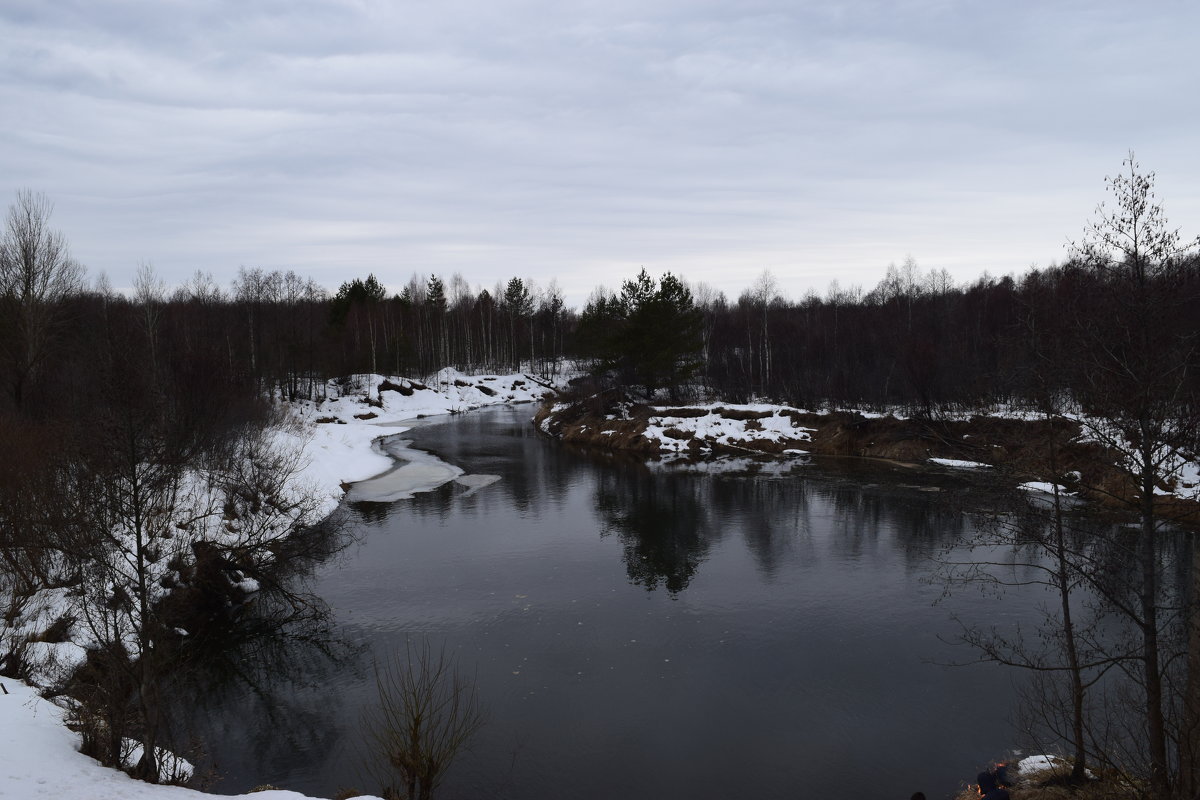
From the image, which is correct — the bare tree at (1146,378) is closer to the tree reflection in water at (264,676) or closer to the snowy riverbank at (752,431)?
the tree reflection in water at (264,676)

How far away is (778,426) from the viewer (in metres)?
46.3

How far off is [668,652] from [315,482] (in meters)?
20.5

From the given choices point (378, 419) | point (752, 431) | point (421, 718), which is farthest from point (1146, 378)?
point (378, 419)

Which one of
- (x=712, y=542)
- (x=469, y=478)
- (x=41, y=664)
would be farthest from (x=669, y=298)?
(x=41, y=664)

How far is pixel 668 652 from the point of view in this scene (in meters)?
15.9

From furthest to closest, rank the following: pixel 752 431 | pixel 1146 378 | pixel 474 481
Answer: pixel 752 431 < pixel 474 481 < pixel 1146 378

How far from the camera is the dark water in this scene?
11633 mm

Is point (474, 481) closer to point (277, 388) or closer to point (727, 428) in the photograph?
point (727, 428)

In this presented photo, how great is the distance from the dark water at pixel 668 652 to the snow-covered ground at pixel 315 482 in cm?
235

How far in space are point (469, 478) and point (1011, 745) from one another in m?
27.6

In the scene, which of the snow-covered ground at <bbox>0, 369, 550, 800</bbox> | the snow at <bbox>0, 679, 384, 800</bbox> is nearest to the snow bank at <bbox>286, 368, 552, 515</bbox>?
the snow-covered ground at <bbox>0, 369, 550, 800</bbox>

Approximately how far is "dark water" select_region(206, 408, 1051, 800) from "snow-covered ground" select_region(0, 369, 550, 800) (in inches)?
92.4

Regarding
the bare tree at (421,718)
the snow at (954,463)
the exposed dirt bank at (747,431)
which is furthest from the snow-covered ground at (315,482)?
the snow at (954,463)

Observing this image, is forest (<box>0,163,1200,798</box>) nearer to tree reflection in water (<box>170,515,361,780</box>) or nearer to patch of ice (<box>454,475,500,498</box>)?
tree reflection in water (<box>170,515,361,780</box>)
